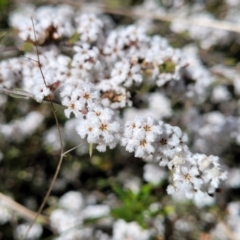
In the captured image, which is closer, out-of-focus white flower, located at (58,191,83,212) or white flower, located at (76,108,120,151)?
white flower, located at (76,108,120,151)

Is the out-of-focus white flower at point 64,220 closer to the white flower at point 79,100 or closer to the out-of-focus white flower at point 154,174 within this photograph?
the out-of-focus white flower at point 154,174

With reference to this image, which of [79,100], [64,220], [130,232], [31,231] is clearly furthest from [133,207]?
[79,100]

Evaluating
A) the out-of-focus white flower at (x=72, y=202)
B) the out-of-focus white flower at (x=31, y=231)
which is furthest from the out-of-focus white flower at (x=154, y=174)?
the out-of-focus white flower at (x=31, y=231)

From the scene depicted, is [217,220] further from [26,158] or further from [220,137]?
[26,158]

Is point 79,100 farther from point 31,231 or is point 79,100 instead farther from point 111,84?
point 31,231

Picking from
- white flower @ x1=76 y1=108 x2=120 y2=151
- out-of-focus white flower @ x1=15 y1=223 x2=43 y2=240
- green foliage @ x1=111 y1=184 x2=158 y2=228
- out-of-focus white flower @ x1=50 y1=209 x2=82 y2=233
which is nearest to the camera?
white flower @ x1=76 y1=108 x2=120 y2=151

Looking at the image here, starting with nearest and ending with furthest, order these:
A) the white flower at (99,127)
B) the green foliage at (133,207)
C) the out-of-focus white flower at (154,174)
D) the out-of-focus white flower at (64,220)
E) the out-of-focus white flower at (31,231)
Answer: the white flower at (99,127) < the green foliage at (133,207) < the out-of-focus white flower at (64,220) < the out-of-focus white flower at (31,231) < the out-of-focus white flower at (154,174)

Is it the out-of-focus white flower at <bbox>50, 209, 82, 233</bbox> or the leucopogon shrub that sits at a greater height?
the leucopogon shrub

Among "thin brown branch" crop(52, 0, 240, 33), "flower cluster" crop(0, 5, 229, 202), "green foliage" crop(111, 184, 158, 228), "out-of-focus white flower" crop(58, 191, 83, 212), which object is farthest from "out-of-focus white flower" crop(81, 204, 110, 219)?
"thin brown branch" crop(52, 0, 240, 33)

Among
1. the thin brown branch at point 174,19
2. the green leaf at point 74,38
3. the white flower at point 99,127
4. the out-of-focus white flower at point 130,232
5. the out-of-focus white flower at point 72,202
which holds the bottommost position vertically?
the out-of-focus white flower at point 130,232

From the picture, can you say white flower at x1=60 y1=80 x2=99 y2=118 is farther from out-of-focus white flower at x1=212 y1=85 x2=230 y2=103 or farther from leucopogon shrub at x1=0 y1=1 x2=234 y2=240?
out-of-focus white flower at x1=212 y1=85 x2=230 y2=103
